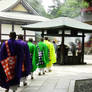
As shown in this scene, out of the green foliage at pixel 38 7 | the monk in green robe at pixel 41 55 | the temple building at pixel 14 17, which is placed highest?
the green foliage at pixel 38 7

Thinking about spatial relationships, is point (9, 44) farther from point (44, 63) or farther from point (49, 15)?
point (49, 15)

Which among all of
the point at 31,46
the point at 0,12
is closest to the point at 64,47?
the point at 31,46

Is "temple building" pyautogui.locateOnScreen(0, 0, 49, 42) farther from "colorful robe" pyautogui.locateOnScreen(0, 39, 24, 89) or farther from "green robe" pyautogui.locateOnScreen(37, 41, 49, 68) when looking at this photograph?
"colorful robe" pyautogui.locateOnScreen(0, 39, 24, 89)

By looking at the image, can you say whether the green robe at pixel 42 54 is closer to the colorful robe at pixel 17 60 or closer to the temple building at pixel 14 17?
the colorful robe at pixel 17 60

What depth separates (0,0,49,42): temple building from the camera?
2123 centimetres

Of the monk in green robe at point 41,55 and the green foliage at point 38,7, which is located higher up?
the green foliage at point 38,7

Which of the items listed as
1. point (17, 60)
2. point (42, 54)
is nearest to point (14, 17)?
point (42, 54)

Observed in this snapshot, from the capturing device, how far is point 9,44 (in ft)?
22.1

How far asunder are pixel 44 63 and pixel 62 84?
290 cm

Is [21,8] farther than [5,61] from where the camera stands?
Yes

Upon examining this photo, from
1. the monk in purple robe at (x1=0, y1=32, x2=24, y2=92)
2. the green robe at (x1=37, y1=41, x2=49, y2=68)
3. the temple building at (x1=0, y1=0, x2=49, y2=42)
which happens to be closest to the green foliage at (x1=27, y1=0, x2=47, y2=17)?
the temple building at (x1=0, y1=0, x2=49, y2=42)

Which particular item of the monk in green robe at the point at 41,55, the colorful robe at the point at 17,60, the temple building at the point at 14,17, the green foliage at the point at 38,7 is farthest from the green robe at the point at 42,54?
the green foliage at the point at 38,7

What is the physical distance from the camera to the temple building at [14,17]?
21.2m

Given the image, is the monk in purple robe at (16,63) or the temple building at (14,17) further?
the temple building at (14,17)
